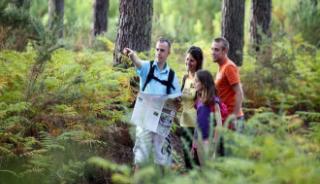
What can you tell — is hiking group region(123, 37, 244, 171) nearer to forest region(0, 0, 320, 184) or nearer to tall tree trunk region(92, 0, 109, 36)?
forest region(0, 0, 320, 184)

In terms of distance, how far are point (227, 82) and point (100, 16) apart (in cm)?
1150

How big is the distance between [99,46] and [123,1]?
5.86m

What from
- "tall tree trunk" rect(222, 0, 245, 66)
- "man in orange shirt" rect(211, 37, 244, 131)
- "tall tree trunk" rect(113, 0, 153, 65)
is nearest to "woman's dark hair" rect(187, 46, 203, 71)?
"man in orange shirt" rect(211, 37, 244, 131)

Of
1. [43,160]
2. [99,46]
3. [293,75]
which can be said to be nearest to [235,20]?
[293,75]

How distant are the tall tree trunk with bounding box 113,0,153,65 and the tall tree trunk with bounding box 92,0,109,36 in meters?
8.18

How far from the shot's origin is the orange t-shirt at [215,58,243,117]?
812 centimetres

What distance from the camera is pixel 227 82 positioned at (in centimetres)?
821

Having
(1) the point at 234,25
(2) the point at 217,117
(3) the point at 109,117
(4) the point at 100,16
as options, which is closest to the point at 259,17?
(1) the point at 234,25

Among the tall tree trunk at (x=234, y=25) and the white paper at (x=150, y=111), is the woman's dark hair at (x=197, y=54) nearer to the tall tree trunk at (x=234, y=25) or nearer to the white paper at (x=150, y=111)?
the white paper at (x=150, y=111)

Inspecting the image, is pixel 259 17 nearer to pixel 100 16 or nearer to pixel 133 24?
pixel 100 16

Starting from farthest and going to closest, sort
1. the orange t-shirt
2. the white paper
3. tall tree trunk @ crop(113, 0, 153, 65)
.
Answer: tall tree trunk @ crop(113, 0, 153, 65) → the orange t-shirt → the white paper

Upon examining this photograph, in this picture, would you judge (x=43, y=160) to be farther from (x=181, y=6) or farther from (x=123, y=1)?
(x=181, y=6)

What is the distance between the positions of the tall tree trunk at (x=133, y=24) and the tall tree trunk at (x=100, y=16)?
8.18 meters

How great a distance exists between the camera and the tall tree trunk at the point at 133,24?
10891 mm
